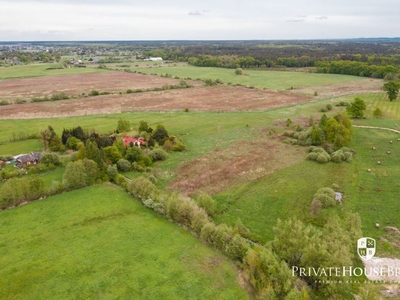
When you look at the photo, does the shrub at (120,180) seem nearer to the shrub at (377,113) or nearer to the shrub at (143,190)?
the shrub at (143,190)

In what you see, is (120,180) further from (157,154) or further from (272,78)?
(272,78)

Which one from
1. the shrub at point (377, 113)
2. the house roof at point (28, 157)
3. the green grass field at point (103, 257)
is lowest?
the green grass field at point (103, 257)

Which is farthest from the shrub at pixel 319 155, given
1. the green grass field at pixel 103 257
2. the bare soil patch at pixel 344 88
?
the bare soil patch at pixel 344 88

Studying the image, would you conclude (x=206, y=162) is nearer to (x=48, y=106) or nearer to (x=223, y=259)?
(x=223, y=259)

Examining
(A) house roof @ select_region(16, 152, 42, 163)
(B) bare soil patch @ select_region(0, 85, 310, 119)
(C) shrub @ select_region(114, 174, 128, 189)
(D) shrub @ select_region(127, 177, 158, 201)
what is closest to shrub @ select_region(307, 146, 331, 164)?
(D) shrub @ select_region(127, 177, 158, 201)

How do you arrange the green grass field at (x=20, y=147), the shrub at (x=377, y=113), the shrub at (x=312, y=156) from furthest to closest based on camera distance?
1. the shrub at (x=377, y=113)
2. the green grass field at (x=20, y=147)
3. the shrub at (x=312, y=156)

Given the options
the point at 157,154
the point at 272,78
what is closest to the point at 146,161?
the point at 157,154

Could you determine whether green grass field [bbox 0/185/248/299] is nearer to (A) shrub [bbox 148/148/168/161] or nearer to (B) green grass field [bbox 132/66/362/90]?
(A) shrub [bbox 148/148/168/161]
